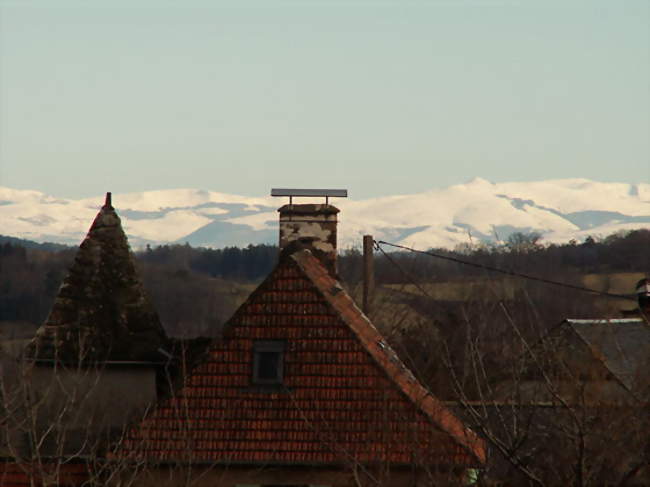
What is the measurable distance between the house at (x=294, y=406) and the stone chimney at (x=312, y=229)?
1438mm

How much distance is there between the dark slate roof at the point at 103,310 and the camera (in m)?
25.2

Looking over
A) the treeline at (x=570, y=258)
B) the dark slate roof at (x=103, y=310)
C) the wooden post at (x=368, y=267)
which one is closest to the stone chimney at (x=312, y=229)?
the dark slate roof at (x=103, y=310)

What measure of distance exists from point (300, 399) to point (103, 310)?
4.87 m

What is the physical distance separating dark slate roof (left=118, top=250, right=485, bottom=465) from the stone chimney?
1.69m

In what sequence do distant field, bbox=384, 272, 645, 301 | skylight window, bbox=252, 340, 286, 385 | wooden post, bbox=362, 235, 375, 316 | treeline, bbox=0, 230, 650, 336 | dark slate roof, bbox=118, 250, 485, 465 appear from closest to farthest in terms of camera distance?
dark slate roof, bbox=118, 250, 485, 465, skylight window, bbox=252, 340, 286, 385, wooden post, bbox=362, 235, 375, 316, distant field, bbox=384, 272, 645, 301, treeline, bbox=0, 230, 650, 336

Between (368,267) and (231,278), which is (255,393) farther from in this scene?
(231,278)

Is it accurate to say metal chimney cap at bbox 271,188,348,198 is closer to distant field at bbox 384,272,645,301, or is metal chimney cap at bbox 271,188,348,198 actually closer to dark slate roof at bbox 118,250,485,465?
dark slate roof at bbox 118,250,485,465

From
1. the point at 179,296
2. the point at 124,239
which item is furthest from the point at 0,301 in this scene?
the point at 124,239

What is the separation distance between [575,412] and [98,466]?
9597mm

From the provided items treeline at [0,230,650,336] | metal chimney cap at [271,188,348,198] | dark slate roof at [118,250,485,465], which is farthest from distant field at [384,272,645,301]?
dark slate roof at [118,250,485,465]

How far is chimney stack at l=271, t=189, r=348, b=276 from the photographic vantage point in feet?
84.1

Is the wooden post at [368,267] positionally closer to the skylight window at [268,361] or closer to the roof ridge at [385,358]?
the roof ridge at [385,358]

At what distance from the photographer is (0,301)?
133 m

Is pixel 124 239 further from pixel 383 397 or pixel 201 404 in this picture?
pixel 383 397
